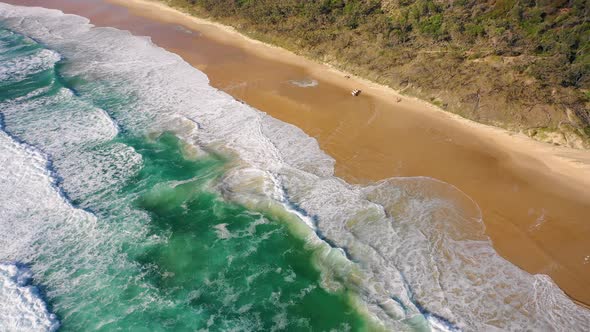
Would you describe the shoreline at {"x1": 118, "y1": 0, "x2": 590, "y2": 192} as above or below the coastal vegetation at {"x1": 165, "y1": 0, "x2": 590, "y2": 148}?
below

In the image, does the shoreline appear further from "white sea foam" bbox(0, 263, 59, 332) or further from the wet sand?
"white sea foam" bbox(0, 263, 59, 332)

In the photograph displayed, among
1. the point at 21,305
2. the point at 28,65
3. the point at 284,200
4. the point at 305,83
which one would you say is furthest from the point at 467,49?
the point at 28,65

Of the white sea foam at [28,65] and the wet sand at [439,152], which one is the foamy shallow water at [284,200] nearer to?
the white sea foam at [28,65]

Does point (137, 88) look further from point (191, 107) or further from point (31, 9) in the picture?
point (31, 9)

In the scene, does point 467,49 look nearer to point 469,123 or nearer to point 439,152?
point 469,123

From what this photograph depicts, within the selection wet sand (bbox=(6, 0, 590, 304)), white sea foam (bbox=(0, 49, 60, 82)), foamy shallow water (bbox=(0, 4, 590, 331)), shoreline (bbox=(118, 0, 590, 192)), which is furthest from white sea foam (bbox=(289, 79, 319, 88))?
white sea foam (bbox=(0, 49, 60, 82))

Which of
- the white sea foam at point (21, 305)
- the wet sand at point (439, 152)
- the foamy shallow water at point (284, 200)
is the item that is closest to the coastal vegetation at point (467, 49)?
the wet sand at point (439, 152)
